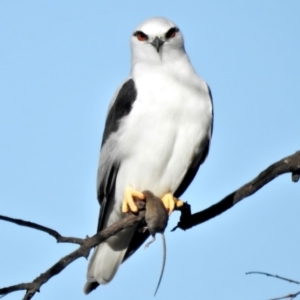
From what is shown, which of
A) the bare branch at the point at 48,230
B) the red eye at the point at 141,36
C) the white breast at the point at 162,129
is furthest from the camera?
the red eye at the point at 141,36

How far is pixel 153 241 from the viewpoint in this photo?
5020 mm

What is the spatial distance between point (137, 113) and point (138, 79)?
13.3 inches

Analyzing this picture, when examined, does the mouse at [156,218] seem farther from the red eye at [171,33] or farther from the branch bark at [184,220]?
the red eye at [171,33]

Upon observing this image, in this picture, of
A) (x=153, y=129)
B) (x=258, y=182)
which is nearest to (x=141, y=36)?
(x=153, y=129)

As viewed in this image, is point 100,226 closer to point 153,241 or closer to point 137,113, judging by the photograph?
point 137,113

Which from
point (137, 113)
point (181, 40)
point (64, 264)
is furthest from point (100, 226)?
point (64, 264)

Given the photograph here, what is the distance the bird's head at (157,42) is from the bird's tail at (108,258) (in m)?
1.49

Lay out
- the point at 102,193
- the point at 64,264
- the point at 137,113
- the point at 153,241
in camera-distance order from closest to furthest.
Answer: the point at 64,264, the point at 153,241, the point at 137,113, the point at 102,193

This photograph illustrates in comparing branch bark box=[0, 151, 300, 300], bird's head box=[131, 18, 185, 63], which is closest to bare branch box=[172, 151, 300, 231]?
branch bark box=[0, 151, 300, 300]

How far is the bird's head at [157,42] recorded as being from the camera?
644cm

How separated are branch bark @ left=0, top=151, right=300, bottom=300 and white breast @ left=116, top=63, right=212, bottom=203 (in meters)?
0.60

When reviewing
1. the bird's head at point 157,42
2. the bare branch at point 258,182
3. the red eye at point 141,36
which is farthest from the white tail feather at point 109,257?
the bare branch at point 258,182

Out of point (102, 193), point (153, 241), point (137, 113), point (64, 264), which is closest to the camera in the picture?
point (64, 264)

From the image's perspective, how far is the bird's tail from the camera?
671 cm
